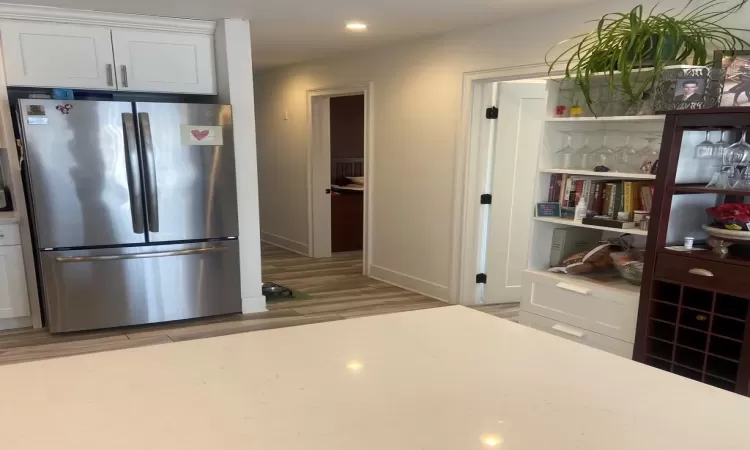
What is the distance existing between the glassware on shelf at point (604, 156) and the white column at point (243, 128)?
233 cm

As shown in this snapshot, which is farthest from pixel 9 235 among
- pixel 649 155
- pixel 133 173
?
pixel 649 155

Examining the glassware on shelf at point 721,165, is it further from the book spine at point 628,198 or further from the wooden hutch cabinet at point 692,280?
the book spine at point 628,198

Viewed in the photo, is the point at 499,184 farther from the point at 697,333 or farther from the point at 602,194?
the point at 697,333

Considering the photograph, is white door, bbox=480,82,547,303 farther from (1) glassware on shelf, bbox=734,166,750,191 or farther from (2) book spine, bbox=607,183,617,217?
(1) glassware on shelf, bbox=734,166,750,191

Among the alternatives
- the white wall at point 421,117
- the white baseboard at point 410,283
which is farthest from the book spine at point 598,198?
the white baseboard at point 410,283

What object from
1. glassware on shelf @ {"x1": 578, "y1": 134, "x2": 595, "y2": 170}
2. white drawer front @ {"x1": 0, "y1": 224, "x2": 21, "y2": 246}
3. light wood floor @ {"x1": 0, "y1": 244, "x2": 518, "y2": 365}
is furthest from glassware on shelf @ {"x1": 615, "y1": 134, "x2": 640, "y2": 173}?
white drawer front @ {"x1": 0, "y1": 224, "x2": 21, "y2": 246}

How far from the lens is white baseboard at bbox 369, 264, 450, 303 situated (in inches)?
177

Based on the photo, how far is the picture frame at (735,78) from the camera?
7.42 ft

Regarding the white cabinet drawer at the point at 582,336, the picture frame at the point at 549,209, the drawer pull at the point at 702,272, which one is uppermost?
the picture frame at the point at 549,209

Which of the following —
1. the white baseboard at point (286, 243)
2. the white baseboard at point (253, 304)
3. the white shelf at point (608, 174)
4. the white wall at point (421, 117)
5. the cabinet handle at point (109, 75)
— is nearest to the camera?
the white shelf at point (608, 174)

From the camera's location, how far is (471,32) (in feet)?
12.9

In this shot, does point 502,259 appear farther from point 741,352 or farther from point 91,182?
point 91,182

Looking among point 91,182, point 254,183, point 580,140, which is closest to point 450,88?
point 580,140

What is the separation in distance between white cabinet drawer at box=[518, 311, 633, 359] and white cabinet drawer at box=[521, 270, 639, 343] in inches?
1.0
